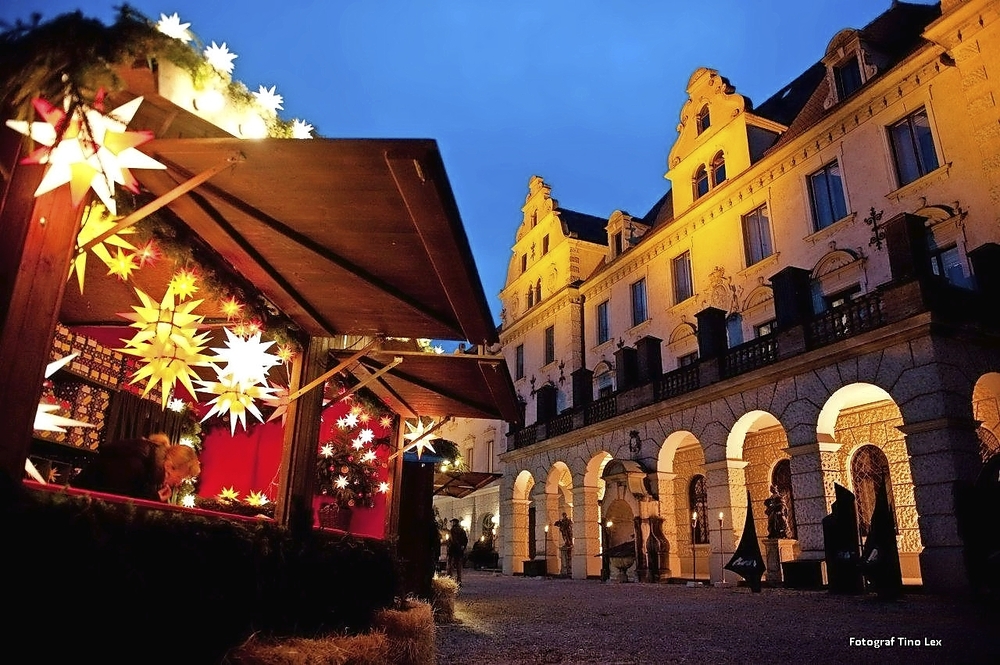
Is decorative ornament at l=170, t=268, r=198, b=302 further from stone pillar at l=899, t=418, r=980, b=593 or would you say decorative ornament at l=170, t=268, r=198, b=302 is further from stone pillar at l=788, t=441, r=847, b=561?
stone pillar at l=788, t=441, r=847, b=561

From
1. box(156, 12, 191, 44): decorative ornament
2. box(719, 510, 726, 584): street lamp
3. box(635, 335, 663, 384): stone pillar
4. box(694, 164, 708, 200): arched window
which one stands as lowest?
box(719, 510, 726, 584): street lamp

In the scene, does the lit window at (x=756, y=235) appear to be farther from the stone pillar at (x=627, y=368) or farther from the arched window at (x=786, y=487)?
the arched window at (x=786, y=487)

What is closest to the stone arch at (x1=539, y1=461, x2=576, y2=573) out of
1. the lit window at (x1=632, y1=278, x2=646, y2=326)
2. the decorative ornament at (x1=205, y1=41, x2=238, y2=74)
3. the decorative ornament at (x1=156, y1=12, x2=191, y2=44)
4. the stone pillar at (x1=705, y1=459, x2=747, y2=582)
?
the lit window at (x1=632, y1=278, x2=646, y2=326)

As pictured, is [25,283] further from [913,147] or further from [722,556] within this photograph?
[913,147]

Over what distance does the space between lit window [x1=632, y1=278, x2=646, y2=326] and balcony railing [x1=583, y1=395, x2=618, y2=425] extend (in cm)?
396

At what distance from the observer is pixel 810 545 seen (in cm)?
1394

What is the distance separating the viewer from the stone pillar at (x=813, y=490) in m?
13.8

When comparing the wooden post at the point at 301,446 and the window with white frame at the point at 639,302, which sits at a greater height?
the window with white frame at the point at 639,302

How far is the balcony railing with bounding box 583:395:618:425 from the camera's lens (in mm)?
22281

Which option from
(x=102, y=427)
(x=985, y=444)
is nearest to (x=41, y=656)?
(x=102, y=427)

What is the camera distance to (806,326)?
A: 49.6 feet

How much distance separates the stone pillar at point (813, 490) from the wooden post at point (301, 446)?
504 inches

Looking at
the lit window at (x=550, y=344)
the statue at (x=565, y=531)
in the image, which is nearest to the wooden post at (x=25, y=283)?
the statue at (x=565, y=531)

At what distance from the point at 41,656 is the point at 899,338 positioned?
1482 cm
